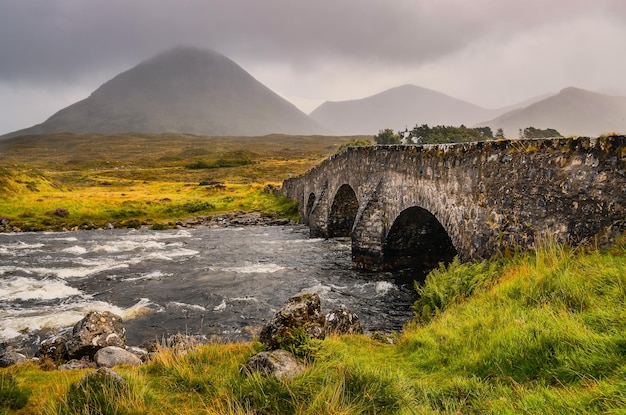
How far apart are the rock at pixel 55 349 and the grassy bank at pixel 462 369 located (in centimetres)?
199

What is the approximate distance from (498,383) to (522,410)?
91 centimetres

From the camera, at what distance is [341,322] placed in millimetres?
8812

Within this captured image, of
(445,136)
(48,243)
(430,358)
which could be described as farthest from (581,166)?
(445,136)

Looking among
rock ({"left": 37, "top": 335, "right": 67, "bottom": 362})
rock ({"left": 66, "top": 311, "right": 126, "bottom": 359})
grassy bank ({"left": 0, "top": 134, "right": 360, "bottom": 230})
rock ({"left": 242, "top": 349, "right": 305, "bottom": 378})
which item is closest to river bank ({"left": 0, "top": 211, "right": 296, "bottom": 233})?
grassy bank ({"left": 0, "top": 134, "right": 360, "bottom": 230})

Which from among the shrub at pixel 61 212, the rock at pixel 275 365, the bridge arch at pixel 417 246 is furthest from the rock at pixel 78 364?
the shrub at pixel 61 212

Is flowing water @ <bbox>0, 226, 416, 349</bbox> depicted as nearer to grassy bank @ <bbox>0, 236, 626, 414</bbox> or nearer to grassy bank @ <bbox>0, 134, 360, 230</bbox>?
grassy bank @ <bbox>0, 236, 626, 414</bbox>

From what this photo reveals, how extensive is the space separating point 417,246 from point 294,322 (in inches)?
526

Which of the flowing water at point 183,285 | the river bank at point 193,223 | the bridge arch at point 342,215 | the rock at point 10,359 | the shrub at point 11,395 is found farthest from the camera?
the river bank at point 193,223

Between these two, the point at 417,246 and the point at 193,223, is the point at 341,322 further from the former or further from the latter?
the point at 193,223

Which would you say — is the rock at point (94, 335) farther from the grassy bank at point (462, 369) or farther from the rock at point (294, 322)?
the rock at point (294, 322)

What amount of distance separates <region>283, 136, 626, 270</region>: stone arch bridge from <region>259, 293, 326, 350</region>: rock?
5240 mm

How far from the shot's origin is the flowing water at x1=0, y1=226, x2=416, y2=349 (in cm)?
1353

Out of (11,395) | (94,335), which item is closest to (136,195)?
(94,335)

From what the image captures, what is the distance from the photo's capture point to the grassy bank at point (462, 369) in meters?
4.10
